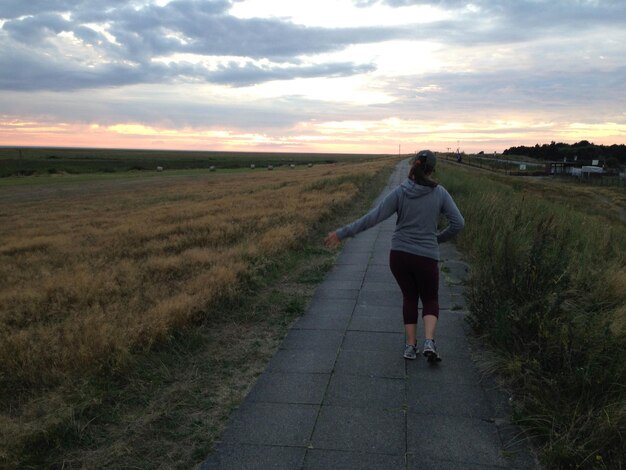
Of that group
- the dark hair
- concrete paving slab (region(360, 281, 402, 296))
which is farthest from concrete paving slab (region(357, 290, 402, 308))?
the dark hair

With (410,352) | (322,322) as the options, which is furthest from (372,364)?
(322,322)

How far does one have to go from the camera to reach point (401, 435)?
295 cm

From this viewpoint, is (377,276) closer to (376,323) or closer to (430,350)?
(376,323)

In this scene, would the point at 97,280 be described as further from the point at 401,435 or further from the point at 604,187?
the point at 604,187

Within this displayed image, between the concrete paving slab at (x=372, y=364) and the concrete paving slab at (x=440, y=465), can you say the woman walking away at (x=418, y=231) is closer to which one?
the concrete paving slab at (x=372, y=364)

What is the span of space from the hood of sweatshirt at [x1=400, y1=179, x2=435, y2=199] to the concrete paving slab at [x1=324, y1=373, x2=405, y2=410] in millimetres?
1464

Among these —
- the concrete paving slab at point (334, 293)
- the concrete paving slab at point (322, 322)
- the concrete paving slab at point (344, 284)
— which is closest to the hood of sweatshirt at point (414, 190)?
the concrete paving slab at point (322, 322)

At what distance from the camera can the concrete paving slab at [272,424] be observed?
116 inches

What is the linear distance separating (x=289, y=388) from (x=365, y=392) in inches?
22.0

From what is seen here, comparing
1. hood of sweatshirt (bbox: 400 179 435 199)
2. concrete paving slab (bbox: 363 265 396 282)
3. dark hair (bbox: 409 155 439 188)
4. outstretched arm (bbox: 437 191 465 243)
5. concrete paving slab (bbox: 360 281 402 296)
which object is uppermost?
dark hair (bbox: 409 155 439 188)

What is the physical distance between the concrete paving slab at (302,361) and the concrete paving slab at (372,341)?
0.85 feet

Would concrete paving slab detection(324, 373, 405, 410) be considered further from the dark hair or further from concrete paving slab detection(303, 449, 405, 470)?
the dark hair

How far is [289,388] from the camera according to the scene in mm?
3592

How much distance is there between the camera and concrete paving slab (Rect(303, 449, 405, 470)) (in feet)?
8.72
